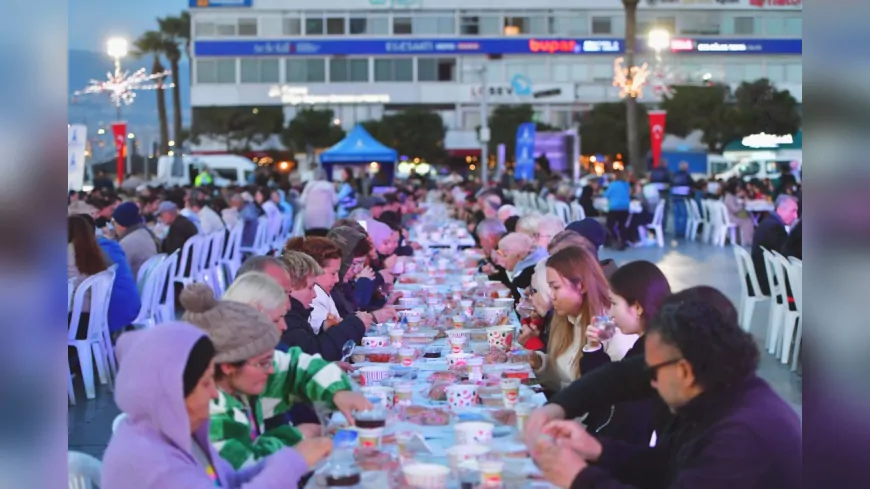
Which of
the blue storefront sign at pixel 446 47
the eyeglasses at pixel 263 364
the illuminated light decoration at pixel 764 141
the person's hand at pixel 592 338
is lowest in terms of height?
the person's hand at pixel 592 338

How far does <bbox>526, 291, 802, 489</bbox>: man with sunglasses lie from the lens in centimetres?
269

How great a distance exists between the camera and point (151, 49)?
62.2 meters

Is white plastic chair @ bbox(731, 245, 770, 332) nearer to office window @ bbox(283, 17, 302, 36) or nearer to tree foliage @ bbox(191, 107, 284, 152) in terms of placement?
tree foliage @ bbox(191, 107, 284, 152)

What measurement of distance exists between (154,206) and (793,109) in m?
37.5

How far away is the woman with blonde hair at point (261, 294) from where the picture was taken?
382cm

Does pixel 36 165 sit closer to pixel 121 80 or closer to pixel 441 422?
pixel 441 422

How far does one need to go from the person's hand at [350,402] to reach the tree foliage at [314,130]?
55718 millimetres

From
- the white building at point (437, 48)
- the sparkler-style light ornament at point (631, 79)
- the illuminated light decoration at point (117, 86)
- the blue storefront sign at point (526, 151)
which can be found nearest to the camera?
the sparkler-style light ornament at point (631, 79)

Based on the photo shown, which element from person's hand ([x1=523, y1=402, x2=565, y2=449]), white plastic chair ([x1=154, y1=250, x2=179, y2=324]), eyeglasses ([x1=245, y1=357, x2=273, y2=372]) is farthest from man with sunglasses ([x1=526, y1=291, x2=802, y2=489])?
white plastic chair ([x1=154, y1=250, x2=179, y2=324])

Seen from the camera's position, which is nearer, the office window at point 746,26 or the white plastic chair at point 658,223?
the white plastic chair at point 658,223

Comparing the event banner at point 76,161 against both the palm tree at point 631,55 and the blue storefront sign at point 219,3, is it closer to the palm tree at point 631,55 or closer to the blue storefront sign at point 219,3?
the palm tree at point 631,55

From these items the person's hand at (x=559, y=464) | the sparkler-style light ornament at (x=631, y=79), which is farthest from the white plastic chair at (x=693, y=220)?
the person's hand at (x=559, y=464)

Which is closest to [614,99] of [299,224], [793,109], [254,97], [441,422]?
[793,109]

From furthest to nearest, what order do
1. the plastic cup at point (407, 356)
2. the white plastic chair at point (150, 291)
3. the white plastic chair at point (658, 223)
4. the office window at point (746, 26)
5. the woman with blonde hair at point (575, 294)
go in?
the office window at point (746, 26) < the white plastic chair at point (658, 223) < the white plastic chair at point (150, 291) < the plastic cup at point (407, 356) < the woman with blonde hair at point (575, 294)
